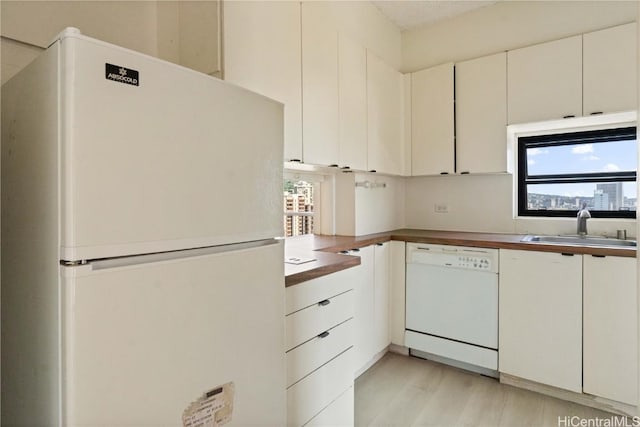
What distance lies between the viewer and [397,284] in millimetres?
2732

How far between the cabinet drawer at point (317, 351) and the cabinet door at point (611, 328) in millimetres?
1477

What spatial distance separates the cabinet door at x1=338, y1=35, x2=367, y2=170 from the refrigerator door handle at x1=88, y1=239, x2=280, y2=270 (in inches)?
55.6

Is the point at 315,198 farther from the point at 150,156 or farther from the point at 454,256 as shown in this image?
the point at 150,156

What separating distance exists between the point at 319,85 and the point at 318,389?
5.46 feet

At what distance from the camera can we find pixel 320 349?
148 cm

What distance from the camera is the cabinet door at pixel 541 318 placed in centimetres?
207

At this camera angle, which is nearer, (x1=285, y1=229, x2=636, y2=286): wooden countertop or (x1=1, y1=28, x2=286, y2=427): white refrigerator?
(x1=1, y1=28, x2=286, y2=427): white refrigerator

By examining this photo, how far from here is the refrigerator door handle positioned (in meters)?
0.74

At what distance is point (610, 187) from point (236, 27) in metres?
2.77

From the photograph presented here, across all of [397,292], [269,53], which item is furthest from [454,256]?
[269,53]

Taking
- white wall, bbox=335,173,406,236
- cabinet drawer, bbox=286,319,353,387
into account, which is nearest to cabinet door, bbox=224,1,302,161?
white wall, bbox=335,173,406,236

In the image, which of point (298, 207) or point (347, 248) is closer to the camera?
point (347, 248)

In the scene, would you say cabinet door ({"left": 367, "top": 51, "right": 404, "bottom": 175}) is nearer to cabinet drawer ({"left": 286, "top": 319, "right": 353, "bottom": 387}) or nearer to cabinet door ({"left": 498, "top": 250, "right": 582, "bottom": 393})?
cabinet door ({"left": 498, "top": 250, "right": 582, "bottom": 393})

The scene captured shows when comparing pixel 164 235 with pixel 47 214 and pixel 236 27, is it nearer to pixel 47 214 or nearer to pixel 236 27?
pixel 47 214
